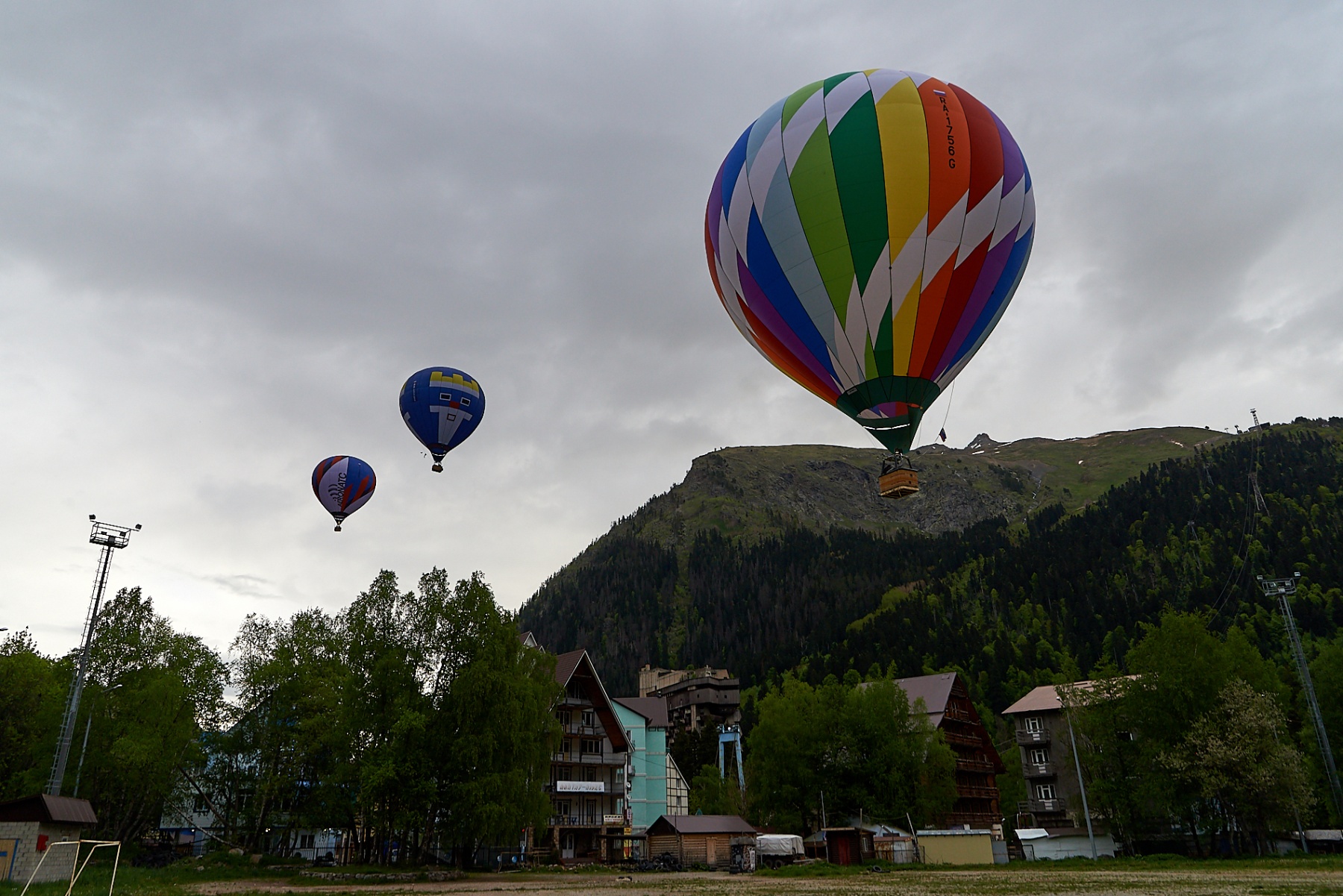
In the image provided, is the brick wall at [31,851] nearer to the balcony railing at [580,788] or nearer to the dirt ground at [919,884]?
the dirt ground at [919,884]

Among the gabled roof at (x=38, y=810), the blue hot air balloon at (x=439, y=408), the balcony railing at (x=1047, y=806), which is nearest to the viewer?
the gabled roof at (x=38, y=810)

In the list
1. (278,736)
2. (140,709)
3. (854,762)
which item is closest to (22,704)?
(140,709)

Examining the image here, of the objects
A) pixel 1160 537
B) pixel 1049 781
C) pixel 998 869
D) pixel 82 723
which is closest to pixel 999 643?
pixel 1160 537

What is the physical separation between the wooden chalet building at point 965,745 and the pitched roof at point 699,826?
16885mm

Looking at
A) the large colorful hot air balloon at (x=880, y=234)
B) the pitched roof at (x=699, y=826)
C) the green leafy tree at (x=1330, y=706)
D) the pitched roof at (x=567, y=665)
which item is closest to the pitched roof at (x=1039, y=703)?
the green leafy tree at (x=1330, y=706)

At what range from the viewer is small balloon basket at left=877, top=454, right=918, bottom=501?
61.7 ft

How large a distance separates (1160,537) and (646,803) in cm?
12469

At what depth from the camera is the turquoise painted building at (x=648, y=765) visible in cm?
5738

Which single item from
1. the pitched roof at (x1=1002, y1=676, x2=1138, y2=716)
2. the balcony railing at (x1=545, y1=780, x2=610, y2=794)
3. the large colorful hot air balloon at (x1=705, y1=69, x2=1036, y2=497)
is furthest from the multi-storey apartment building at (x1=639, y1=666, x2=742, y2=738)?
the large colorful hot air balloon at (x1=705, y1=69, x2=1036, y2=497)

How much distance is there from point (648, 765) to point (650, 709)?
412 cm

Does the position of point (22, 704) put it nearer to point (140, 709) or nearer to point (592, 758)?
point (140, 709)

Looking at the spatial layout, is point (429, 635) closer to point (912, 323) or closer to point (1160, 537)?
point (912, 323)

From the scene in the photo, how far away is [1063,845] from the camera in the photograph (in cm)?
4647

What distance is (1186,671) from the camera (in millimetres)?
41156
